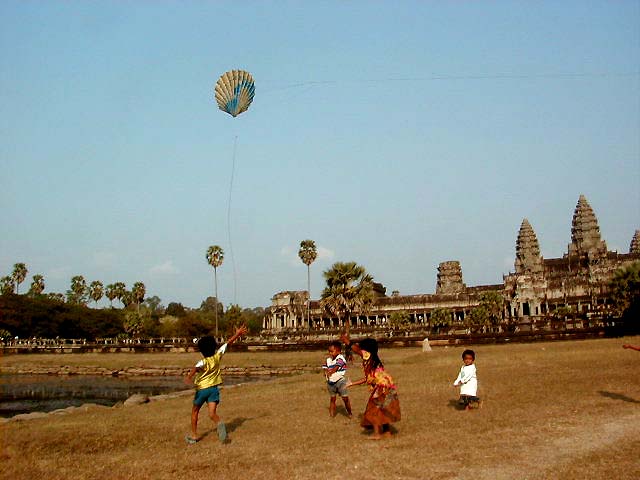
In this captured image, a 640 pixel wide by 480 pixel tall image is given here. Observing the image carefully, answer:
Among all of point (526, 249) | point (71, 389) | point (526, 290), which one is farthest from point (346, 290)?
point (526, 249)

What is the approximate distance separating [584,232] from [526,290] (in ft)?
97.2

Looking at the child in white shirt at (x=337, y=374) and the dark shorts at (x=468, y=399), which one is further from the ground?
the child in white shirt at (x=337, y=374)

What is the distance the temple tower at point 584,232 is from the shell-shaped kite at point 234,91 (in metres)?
121

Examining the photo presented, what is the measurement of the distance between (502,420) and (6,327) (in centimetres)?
8847

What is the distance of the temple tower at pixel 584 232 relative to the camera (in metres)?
132

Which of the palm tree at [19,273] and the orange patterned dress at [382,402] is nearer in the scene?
the orange patterned dress at [382,402]

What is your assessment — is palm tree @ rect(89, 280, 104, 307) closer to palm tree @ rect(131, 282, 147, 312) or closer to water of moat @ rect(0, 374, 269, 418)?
palm tree @ rect(131, 282, 147, 312)

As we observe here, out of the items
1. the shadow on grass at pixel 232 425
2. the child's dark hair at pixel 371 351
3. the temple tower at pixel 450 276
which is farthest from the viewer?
the temple tower at pixel 450 276

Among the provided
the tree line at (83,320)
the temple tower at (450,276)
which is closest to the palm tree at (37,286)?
the tree line at (83,320)

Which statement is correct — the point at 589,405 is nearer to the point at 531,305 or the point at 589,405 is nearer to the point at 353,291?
the point at 353,291

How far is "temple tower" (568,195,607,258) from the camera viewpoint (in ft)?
433

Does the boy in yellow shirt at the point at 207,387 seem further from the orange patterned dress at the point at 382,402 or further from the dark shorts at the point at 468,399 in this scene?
the dark shorts at the point at 468,399

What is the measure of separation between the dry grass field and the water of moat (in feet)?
43.8

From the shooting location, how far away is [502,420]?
12945 millimetres
